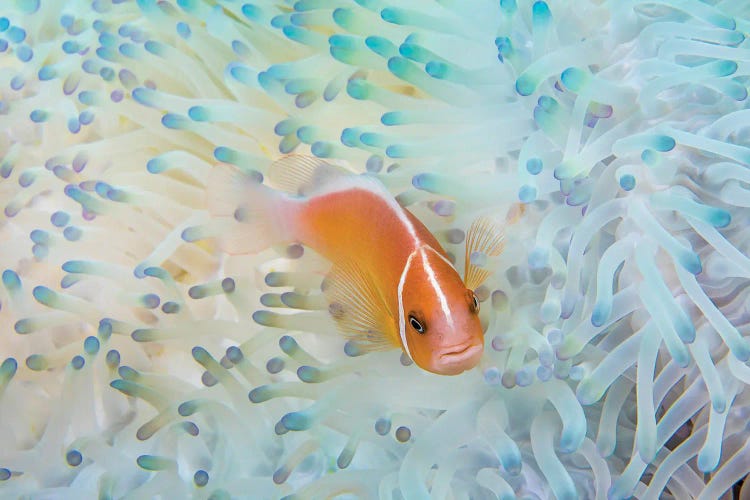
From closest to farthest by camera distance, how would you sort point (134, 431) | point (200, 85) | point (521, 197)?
1. point (521, 197)
2. point (134, 431)
3. point (200, 85)

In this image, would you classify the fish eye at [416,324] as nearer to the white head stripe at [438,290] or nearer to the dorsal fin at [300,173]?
the white head stripe at [438,290]

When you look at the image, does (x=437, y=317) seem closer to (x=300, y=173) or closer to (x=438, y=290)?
(x=438, y=290)

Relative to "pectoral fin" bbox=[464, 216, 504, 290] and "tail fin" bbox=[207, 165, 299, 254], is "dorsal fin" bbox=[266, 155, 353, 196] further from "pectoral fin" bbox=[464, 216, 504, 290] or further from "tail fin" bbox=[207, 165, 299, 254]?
"pectoral fin" bbox=[464, 216, 504, 290]

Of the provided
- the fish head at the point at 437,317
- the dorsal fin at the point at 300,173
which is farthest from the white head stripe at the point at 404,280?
the dorsal fin at the point at 300,173

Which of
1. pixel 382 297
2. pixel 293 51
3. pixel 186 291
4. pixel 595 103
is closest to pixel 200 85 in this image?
pixel 293 51

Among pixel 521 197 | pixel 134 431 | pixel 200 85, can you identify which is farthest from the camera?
pixel 200 85

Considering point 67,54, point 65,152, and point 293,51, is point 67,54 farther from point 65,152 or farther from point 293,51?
point 293,51

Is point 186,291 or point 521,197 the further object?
point 186,291

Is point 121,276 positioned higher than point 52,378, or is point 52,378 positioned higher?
point 121,276
